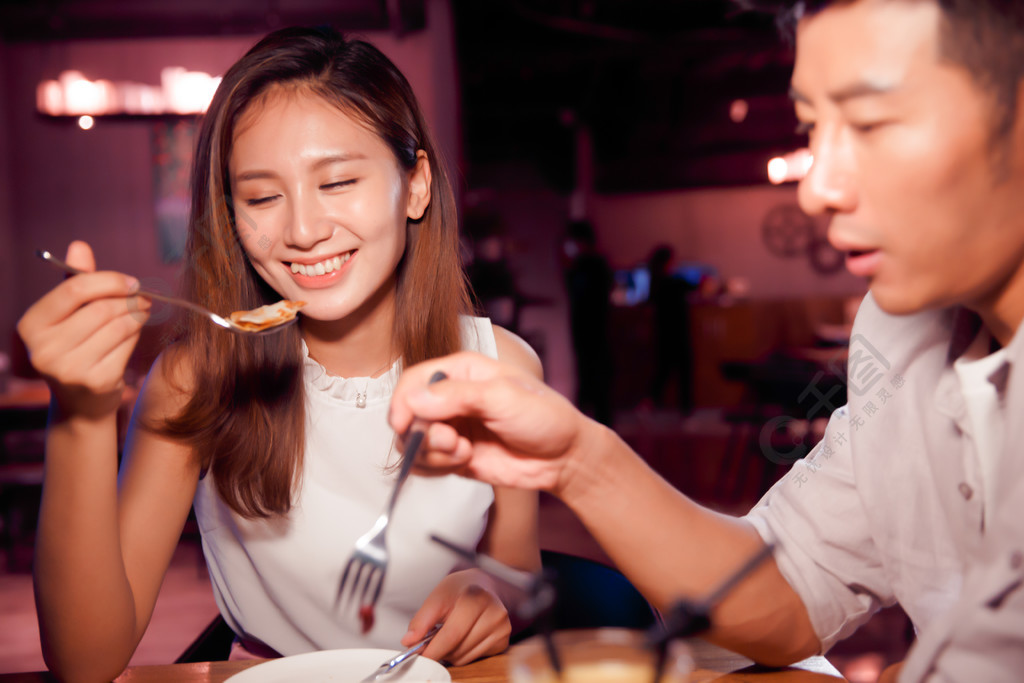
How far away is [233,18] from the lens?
23.1ft

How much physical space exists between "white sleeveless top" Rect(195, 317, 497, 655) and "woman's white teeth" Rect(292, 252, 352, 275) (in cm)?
28

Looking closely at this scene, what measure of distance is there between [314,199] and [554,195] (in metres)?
12.1

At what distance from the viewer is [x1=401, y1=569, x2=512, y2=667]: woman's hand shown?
1.19 metres

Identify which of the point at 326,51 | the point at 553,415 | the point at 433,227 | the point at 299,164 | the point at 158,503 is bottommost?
the point at 158,503

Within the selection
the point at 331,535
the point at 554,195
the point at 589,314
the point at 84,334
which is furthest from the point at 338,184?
the point at 554,195

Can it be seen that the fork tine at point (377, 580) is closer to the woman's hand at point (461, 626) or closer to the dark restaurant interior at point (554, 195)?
the woman's hand at point (461, 626)

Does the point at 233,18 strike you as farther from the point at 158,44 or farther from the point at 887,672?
the point at 887,672

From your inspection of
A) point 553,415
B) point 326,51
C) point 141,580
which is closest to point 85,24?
point 326,51

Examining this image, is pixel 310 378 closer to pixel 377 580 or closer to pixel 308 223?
pixel 308 223

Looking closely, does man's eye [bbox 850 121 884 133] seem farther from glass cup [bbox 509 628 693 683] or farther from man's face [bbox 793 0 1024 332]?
glass cup [bbox 509 628 693 683]

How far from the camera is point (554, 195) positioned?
13.3m

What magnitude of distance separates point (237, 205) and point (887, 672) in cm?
137

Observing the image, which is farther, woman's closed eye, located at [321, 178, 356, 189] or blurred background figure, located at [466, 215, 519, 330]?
blurred background figure, located at [466, 215, 519, 330]

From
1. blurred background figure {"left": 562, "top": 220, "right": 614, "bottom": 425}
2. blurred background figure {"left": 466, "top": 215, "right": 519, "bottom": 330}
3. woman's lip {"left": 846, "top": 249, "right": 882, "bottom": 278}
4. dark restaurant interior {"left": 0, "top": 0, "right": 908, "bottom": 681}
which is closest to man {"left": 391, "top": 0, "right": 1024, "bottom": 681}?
woman's lip {"left": 846, "top": 249, "right": 882, "bottom": 278}
